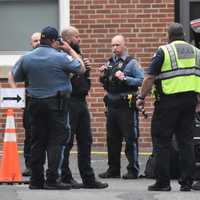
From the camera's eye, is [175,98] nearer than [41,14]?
Yes

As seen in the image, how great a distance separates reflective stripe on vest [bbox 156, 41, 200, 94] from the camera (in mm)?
8656

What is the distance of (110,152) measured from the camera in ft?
34.5

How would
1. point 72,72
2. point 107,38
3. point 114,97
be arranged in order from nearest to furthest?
1. point 72,72
2. point 114,97
3. point 107,38

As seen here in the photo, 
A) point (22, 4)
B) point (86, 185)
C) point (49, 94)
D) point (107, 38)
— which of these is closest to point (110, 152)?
point (86, 185)

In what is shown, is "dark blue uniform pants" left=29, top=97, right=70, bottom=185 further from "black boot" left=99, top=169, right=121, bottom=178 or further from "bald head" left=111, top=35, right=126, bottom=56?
"bald head" left=111, top=35, right=126, bottom=56

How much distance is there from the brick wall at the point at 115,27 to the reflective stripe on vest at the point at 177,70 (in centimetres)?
487

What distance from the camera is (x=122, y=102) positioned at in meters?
10.3

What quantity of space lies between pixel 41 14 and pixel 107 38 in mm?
1274

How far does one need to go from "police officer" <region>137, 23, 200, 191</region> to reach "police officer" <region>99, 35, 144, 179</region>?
1.44 metres

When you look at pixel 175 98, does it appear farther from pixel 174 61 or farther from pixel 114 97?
pixel 114 97

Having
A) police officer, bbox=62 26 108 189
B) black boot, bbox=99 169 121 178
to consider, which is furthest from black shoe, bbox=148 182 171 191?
black boot, bbox=99 169 121 178

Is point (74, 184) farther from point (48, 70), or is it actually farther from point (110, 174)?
point (48, 70)

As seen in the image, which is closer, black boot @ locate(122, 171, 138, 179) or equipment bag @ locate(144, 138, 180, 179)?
equipment bag @ locate(144, 138, 180, 179)

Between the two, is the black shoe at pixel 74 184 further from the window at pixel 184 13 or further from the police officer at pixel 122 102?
the window at pixel 184 13
